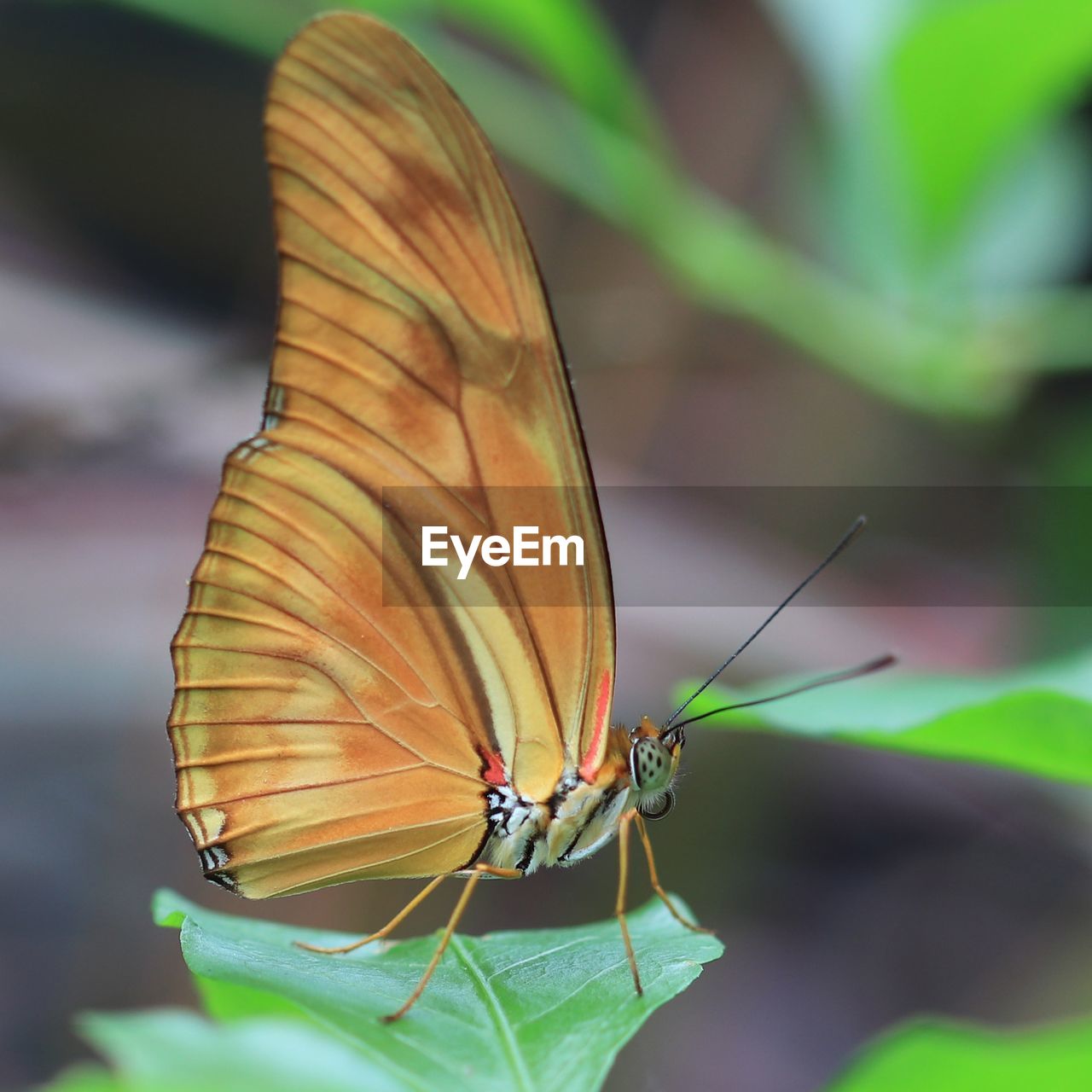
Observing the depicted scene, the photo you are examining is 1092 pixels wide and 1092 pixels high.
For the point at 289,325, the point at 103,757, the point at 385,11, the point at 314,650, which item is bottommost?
the point at 103,757

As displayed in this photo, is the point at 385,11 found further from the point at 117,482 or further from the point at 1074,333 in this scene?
the point at 1074,333

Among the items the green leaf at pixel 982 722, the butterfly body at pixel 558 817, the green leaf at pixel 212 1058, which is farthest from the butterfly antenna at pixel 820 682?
the green leaf at pixel 212 1058

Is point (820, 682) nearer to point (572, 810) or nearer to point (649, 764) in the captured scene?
point (649, 764)

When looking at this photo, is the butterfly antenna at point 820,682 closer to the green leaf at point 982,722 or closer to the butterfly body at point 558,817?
the green leaf at point 982,722

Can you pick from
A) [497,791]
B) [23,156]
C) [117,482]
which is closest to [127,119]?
[23,156]

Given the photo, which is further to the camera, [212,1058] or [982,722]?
[982,722]

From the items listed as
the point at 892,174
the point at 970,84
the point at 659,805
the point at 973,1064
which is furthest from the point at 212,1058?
the point at 892,174
